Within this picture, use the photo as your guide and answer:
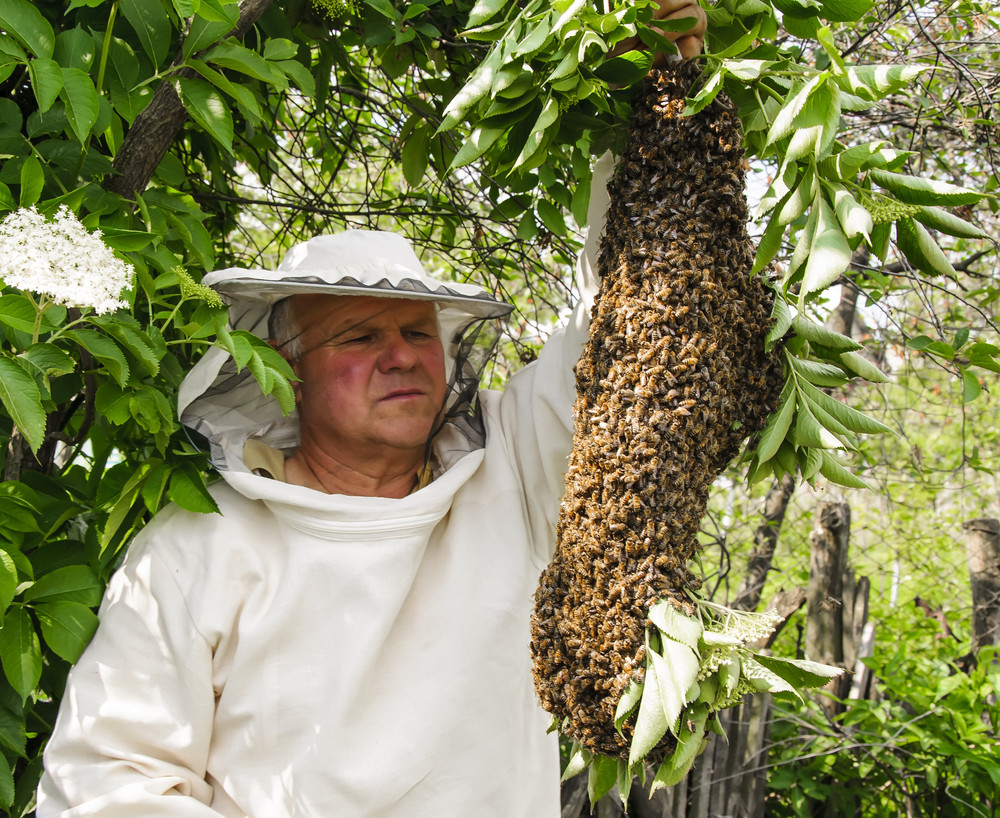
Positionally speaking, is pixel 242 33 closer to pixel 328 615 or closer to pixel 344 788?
pixel 328 615

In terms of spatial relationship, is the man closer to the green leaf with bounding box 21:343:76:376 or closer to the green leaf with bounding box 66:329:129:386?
the green leaf with bounding box 66:329:129:386

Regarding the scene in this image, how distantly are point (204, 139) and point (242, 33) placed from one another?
0.70 metres

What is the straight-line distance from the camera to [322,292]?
193 cm

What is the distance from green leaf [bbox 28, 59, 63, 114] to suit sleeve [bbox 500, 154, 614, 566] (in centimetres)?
96

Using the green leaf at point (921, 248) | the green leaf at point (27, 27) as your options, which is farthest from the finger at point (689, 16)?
the green leaf at point (27, 27)

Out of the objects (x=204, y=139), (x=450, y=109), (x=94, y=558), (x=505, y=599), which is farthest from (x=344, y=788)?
(x=204, y=139)

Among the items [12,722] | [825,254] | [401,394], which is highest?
[825,254]

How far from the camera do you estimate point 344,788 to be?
178 centimetres

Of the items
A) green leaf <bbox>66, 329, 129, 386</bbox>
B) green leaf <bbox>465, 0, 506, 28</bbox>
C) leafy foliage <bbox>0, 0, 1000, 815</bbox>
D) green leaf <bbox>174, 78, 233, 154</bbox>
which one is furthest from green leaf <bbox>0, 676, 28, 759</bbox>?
green leaf <bbox>465, 0, 506, 28</bbox>

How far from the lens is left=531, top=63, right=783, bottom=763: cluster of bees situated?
1.36 m

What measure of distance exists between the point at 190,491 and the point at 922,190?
1436 mm

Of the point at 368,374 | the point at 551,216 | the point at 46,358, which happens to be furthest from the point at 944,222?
the point at 46,358

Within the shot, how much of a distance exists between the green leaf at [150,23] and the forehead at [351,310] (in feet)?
2.18

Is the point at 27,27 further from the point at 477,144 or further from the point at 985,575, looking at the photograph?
the point at 985,575
